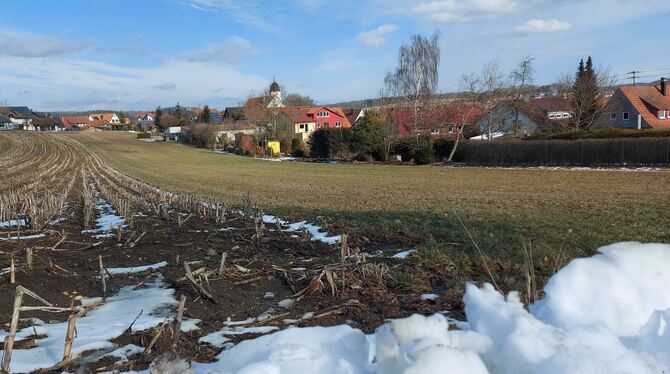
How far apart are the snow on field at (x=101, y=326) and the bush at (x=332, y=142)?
4170 centimetres

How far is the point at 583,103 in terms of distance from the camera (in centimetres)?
4603

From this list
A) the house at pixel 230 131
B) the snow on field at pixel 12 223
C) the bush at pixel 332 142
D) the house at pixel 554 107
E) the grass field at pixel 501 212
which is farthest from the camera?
the house at pixel 230 131

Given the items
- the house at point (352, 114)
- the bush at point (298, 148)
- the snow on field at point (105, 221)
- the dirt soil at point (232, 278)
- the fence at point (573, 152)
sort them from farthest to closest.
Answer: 1. the house at point (352, 114)
2. the bush at point (298, 148)
3. the fence at point (573, 152)
4. the snow on field at point (105, 221)
5. the dirt soil at point (232, 278)

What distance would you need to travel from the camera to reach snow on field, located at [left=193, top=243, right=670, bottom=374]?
224cm

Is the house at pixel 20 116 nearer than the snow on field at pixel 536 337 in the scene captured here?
No

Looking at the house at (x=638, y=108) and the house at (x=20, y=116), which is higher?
the house at (x=20, y=116)

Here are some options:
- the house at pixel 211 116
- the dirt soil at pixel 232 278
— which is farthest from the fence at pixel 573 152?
the house at pixel 211 116

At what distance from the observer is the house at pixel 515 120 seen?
51.6m

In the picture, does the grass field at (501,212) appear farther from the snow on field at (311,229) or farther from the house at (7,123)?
the house at (7,123)

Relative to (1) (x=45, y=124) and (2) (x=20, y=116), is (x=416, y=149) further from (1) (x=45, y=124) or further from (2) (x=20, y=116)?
(2) (x=20, y=116)

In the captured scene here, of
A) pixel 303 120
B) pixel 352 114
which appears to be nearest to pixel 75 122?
pixel 352 114

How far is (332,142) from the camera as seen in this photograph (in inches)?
1891

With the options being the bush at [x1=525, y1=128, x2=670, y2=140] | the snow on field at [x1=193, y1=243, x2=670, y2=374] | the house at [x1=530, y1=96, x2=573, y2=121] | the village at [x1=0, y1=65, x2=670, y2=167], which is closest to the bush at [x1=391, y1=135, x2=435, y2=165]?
the village at [x1=0, y1=65, x2=670, y2=167]

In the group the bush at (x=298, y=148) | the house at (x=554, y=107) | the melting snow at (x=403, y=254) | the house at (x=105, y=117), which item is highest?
the house at (x=105, y=117)
